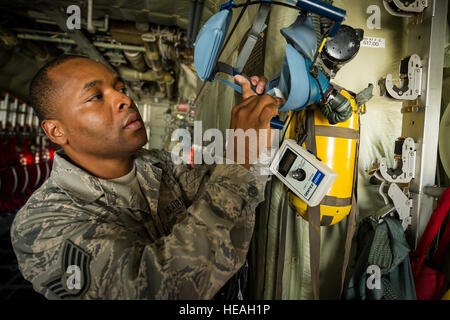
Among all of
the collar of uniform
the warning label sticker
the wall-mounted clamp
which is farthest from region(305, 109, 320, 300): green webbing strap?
Answer: the collar of uniform

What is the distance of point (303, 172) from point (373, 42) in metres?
0.93

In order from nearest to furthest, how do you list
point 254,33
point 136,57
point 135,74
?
point 254,33
point 136,57
point 135,74

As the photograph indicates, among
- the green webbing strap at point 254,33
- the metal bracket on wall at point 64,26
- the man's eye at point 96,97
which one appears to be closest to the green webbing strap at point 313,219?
Result: the green webbing strap at point 254,33

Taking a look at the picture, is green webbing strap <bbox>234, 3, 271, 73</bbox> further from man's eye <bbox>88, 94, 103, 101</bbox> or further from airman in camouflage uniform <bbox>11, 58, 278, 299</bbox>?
man's eye <bbox>88, 94, 103, 101</bbox>

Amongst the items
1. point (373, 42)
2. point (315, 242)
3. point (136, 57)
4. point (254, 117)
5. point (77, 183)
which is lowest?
point (315, 242)

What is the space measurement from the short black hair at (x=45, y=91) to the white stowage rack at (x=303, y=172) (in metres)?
0.97

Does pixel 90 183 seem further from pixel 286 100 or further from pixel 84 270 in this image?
pixel 286 100

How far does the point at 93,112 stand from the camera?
0.93 metres

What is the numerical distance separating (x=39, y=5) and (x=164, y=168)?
2388 millimetres

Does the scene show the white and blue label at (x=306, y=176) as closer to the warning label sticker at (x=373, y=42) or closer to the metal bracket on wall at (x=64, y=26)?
the warning label sticker at (x=373, y=42)

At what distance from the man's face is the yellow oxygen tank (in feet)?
2.51

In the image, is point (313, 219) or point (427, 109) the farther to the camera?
point (427, 109)

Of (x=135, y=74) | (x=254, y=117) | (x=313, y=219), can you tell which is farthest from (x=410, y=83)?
(x=135, y=74)

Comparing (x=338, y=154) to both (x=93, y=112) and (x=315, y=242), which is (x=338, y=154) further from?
(x=93, y=112)
